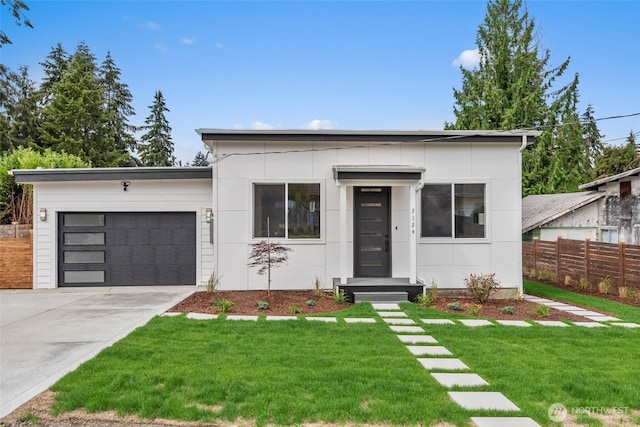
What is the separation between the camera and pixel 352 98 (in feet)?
59.4

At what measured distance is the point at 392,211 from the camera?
935cm

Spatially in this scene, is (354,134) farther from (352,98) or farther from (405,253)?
(352,98)

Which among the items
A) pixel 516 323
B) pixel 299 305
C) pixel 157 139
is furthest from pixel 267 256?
pixel 157 139

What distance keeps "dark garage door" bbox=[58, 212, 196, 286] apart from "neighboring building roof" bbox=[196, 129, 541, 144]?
2599 millimetres

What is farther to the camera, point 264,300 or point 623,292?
point 623,292

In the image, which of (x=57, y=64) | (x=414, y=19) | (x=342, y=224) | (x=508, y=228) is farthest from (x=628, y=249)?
(x=57, y=64)

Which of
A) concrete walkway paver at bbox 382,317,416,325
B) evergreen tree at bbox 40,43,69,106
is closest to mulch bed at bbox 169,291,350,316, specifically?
concrete walkway paver at bbox 382,317,416,325

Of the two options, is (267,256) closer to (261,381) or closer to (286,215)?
(286,215)

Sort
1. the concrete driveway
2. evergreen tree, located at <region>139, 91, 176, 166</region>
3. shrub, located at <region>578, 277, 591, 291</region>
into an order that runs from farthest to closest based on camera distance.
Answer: evergreen tree, located at <region>139, 91, 176, 166</region> < shrub, located at <region>578, 277, 591, 291</region> < the concrete driveway

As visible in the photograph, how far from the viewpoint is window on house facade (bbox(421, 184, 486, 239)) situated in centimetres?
927

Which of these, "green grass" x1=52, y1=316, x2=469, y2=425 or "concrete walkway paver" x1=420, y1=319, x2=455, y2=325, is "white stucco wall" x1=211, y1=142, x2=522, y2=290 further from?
"green grass" x1=52, y1=316, x2=469, y2=425

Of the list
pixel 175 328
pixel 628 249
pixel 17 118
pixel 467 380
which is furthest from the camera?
pixel 17 118

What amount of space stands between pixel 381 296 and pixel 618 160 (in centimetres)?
3251

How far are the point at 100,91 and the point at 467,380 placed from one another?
28.8 meters
